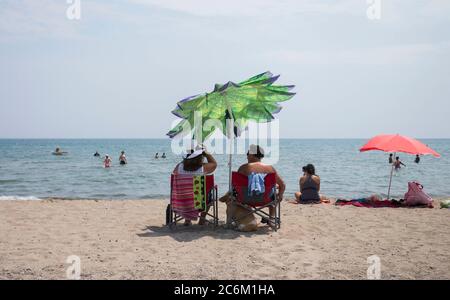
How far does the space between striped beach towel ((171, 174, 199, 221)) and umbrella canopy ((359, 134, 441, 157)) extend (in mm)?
4089

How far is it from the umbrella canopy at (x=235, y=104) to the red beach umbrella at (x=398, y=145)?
3.00 metres

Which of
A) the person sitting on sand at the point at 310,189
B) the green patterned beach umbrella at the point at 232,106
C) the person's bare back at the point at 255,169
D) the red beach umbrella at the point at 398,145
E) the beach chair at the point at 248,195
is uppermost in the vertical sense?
the green patterned beach umbrella at the point at 232,106

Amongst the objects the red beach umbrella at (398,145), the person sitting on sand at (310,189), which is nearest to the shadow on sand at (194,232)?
the person sitting on sand at (310,189)

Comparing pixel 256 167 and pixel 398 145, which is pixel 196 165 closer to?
pixel 256 167

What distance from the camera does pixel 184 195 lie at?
6.34m

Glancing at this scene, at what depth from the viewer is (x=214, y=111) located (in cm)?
659

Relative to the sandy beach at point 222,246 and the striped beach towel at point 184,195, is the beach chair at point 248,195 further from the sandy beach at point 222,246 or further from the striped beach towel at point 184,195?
the striped beach towel at point 184,195

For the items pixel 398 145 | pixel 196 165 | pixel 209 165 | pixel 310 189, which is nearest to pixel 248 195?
pixel 209 165

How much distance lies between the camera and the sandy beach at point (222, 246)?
446 cm

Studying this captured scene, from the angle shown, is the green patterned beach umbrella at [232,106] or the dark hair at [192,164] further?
the dark hair at [192,164]

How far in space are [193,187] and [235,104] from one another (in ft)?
4.89

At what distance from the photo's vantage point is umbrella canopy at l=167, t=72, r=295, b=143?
619 centimetres

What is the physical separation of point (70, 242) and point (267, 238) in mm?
2790
